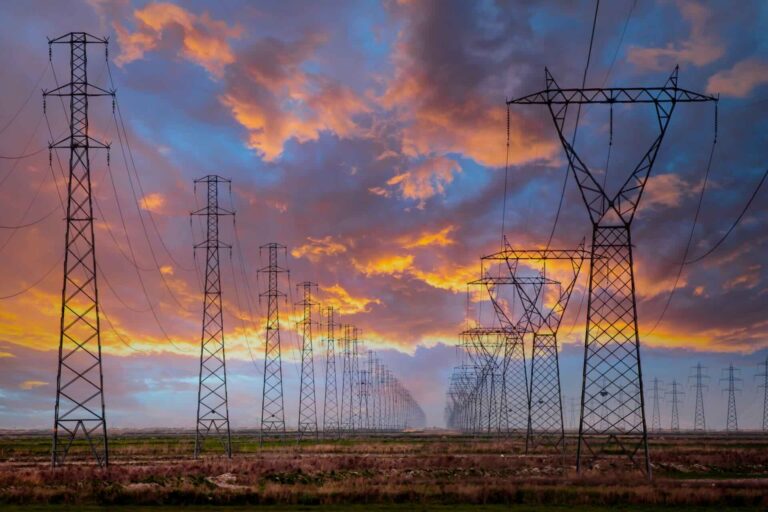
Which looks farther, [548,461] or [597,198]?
[548,461]

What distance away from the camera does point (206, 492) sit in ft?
133

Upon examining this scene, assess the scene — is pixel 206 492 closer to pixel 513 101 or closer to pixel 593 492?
pixel 593 492

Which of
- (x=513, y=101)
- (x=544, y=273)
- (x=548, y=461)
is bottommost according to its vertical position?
(x=548, y=461)

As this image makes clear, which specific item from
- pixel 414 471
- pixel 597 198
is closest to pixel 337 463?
pixel 414 471

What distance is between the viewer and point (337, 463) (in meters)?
61.2

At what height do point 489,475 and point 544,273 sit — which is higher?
point 544,273

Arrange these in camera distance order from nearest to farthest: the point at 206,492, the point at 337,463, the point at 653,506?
1. the point at 653,506
2. the point at 206,492
3. the point at 337,463

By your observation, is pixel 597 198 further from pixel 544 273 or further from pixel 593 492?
pixel 544 273

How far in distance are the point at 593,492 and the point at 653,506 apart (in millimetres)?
3909

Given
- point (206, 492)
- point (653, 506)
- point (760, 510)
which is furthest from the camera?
point (206, 492)

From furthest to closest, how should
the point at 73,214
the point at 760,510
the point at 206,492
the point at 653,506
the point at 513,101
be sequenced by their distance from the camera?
the point at 73,214 < the point at 513,101 < the point at 206,492 < the point at 653,506 < the point at 760,510

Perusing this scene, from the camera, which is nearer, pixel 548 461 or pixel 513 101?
pixel 513 101

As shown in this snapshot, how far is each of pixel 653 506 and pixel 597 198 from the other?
17.6 m

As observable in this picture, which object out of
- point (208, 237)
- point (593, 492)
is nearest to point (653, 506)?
point (593, 492)
